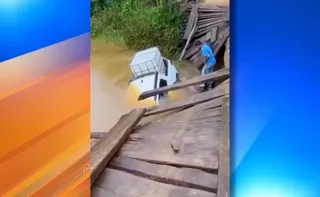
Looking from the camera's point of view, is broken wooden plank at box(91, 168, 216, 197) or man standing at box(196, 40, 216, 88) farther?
man standing at box(196, 40, 216, 88)

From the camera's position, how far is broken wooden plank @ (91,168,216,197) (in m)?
1.62

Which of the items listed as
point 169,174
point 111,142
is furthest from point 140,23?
point 169,174

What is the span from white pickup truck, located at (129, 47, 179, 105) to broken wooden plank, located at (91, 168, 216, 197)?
28 centimetres

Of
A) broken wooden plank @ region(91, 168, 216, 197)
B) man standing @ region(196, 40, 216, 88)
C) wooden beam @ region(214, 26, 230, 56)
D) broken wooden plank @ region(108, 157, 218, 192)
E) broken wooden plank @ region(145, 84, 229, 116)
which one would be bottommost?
broken wooden plank @ region(91, 168, 216, 197)

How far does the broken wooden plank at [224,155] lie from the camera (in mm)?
1606

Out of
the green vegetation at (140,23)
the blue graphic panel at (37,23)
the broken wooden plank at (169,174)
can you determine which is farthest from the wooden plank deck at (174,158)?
the blue graphic panel at (37,23)

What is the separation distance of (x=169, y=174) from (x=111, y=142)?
227mm

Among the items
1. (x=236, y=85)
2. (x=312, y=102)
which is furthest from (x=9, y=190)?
(x=312, y=102)

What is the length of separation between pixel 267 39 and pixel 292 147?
0.39 meters

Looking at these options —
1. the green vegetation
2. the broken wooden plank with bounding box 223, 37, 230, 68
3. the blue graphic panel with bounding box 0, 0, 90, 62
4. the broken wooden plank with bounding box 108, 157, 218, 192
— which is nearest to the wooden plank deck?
the broken wooden plank with bounding box 108, 157, 218, 192

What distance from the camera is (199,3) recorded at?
1.76 meters

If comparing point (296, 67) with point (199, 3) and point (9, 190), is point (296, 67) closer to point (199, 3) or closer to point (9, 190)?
point (199, 3)

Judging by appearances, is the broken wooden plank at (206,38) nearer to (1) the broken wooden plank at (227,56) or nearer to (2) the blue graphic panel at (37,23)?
(1) the broken wooden plank at (227,56)

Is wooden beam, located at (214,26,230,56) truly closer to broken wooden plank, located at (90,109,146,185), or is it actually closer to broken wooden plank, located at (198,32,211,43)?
broken wooden plank, located at (198,32,211,43)
